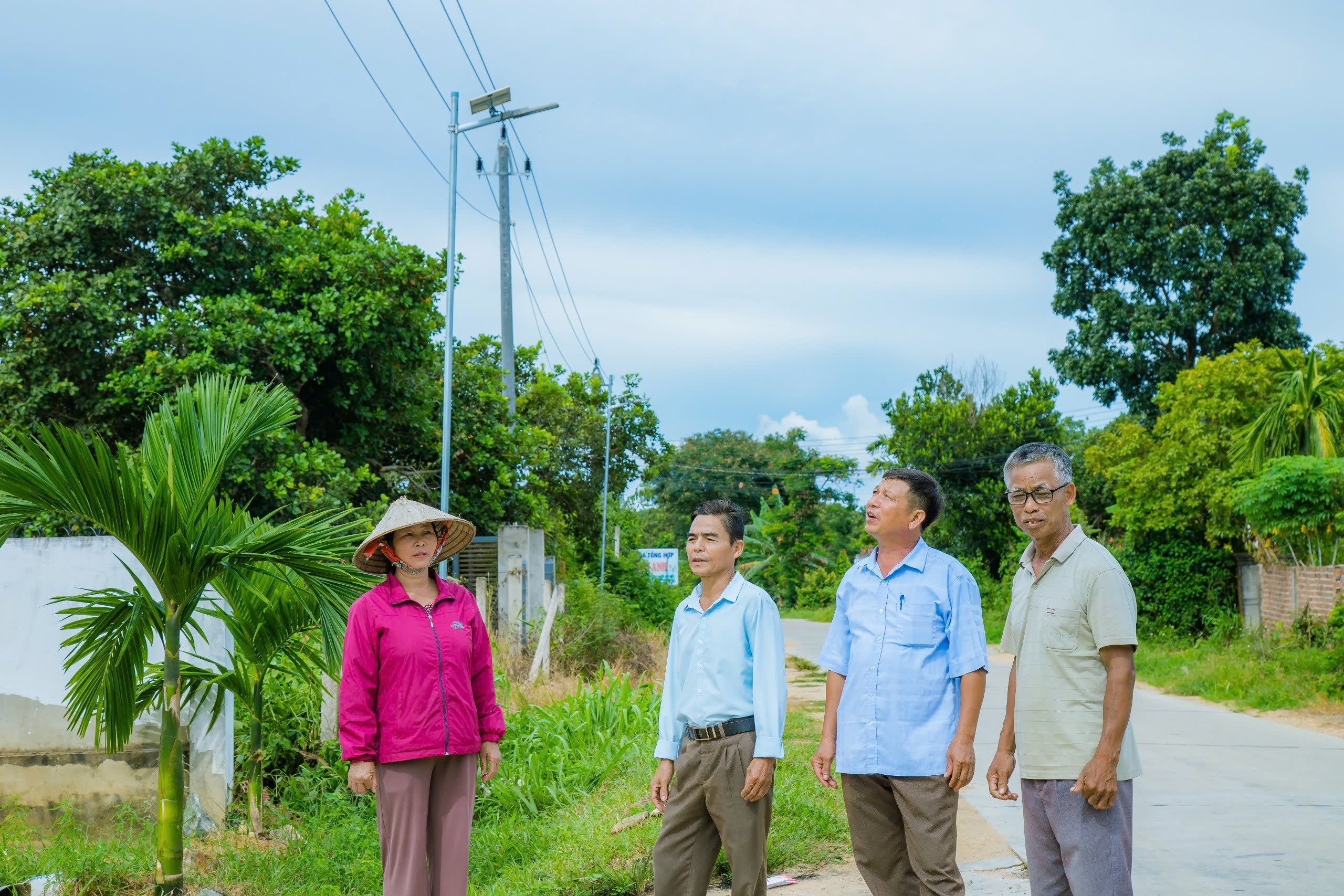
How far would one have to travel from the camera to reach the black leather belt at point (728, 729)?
402cm

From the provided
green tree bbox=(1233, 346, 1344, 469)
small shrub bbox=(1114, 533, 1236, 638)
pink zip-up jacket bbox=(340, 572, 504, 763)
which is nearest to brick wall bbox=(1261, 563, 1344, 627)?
small shrub bbox=(1114, 533, 1236, 638)

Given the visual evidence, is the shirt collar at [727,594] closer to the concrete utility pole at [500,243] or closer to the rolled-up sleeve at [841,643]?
the rolled-up sleeve at [841,643]

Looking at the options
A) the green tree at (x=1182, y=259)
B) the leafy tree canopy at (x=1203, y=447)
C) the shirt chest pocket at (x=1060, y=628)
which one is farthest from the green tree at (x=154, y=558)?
the green tree at (x=1182, y=259)

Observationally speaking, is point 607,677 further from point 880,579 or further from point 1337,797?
point 880,579

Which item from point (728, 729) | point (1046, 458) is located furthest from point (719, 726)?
point (1046, 458)

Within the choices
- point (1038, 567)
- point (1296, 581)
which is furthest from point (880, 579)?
point (1296, 581)

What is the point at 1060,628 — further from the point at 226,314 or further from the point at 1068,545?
the point at 226,314

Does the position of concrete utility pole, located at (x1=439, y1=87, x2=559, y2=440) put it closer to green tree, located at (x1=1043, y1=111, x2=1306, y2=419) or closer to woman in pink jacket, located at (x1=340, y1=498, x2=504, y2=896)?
woman in pink jacket, located at (x1=340, y1=498, x2=504, y2=896)

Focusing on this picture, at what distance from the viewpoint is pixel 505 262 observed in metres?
19.3

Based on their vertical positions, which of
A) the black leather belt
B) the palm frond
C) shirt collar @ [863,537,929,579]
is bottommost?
the black leather belt

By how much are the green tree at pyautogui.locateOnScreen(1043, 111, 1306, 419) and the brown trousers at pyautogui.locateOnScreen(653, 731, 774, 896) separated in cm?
2495

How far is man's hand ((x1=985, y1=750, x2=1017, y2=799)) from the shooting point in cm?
355

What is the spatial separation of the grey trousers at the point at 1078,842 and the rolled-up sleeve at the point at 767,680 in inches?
35.8

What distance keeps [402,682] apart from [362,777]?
373mm
